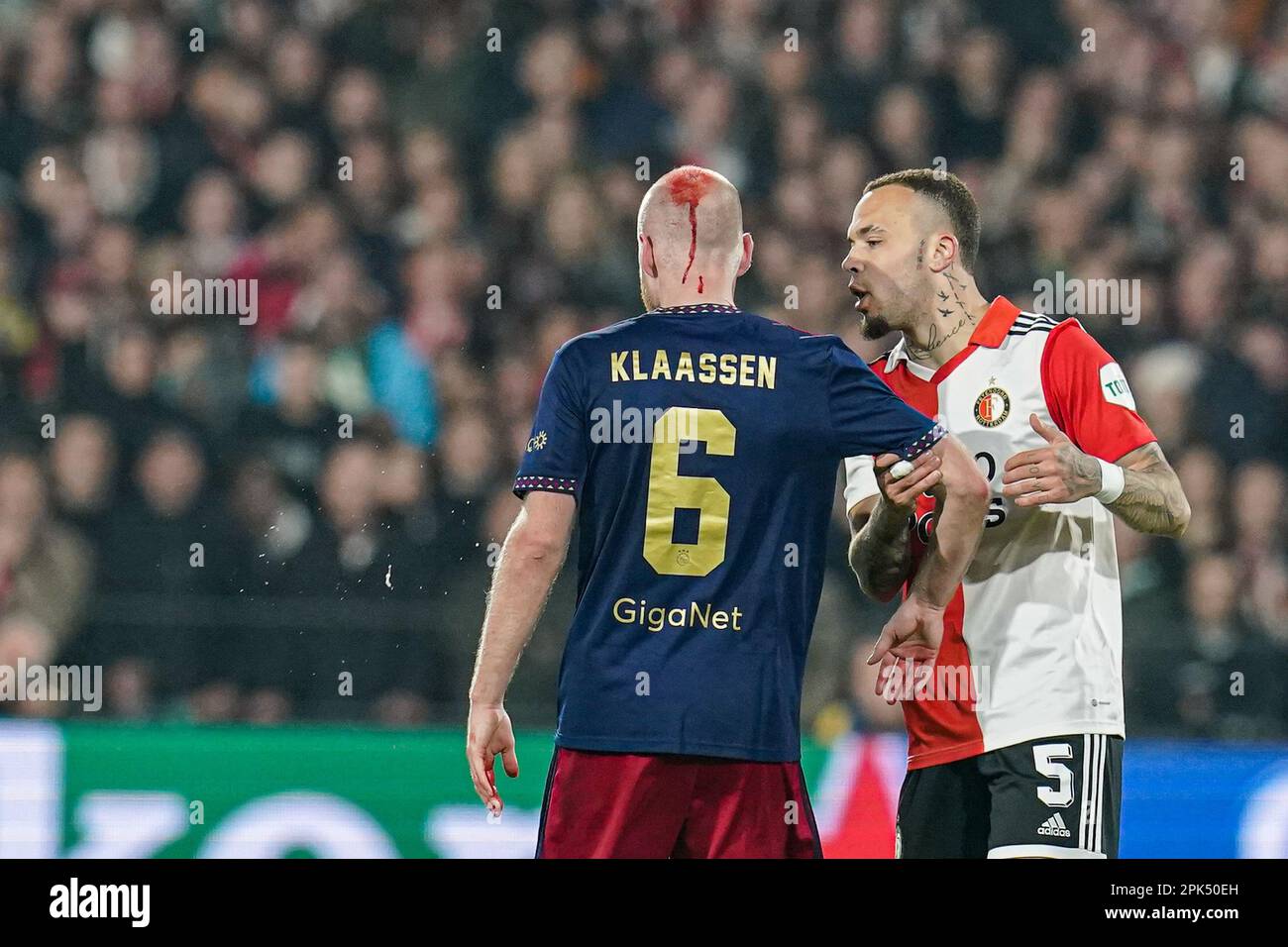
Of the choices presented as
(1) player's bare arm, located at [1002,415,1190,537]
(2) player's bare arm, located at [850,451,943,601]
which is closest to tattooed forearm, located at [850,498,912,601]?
(2) player's bare arm, located at [850,451,943,601]

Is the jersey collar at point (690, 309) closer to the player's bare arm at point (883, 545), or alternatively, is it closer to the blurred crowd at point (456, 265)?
the player's bare arm at point (883, 545)

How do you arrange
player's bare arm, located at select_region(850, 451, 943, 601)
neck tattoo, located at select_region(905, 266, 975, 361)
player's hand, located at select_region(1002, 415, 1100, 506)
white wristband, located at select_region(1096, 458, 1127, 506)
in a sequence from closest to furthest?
player's hand, located at select_region(1002, 415, 1100, 506), white wristband, located at select_region(1096, 458, 1127, 506), player's bare arm, located at select_region(850, 451, 943, 601), neck tattoo, located at select_region(905, 266, 975, 361)

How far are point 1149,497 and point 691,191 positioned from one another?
129 cm

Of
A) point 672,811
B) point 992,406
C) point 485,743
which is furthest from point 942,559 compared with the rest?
point 485,743

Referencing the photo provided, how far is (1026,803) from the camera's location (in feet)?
13.3

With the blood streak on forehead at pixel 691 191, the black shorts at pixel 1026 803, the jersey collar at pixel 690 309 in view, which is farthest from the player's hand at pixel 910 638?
the blood streak on forehead at pixel 691 191

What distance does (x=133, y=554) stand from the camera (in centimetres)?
667

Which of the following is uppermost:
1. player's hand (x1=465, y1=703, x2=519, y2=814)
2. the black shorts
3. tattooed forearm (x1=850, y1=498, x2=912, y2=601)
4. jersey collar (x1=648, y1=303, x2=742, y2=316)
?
jersey collar (x1=648, y1=303, x2=742, y2=316)

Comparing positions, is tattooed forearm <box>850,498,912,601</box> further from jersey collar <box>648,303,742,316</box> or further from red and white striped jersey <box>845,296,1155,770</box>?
jersey collar <box>648,303,742,316</box>

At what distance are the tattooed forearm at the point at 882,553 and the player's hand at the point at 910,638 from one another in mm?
164

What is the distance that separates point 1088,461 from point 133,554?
4038mm

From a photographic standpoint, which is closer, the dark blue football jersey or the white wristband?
the dark blue football jersey

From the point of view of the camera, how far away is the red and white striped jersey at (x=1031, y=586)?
163 inches

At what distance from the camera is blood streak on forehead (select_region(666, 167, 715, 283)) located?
3.95 meters
